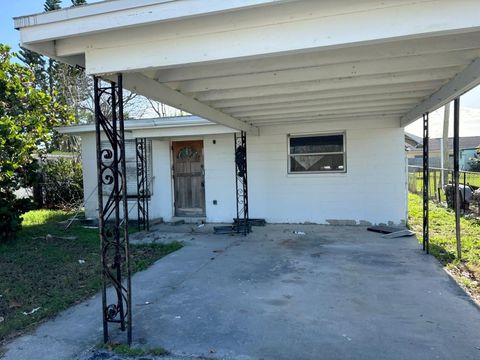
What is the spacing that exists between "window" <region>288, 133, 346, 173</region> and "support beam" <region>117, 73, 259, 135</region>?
2708mm

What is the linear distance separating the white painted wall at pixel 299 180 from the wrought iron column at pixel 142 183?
14.7 inches

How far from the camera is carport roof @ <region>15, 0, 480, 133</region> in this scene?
241 centimetres

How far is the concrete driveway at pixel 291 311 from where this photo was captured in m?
3.00

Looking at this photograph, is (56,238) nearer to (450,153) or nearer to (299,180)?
(299,180)

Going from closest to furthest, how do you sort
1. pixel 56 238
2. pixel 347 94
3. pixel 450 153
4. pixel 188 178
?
pixel 347 94 → pixel 56 238 → pixel 188 178 → pixel 450 153

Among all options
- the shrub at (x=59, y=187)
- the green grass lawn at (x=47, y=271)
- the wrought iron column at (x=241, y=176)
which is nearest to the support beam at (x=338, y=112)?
the wrought iron column at (x=241, y=176)

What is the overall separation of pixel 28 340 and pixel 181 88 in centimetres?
312

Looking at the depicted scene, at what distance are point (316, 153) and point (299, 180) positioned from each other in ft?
2.59

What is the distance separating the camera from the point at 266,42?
2.63 m

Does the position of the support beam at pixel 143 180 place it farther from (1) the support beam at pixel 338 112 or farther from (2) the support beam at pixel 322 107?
(2) the support beam at pixel 322 107

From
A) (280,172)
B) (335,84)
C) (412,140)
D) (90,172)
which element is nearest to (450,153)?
(412,140)

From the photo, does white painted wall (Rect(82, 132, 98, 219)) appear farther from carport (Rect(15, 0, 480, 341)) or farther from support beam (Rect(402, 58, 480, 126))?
support beam (Rect(402, 58, 480, 126))

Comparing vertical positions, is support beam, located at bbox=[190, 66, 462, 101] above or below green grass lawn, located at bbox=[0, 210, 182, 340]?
above

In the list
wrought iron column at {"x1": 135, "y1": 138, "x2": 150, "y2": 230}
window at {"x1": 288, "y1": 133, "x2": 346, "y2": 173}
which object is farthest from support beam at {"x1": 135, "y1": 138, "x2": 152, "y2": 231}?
window at {"x1": 288, "y1": 133, "x2": 346, "y2": 173}
